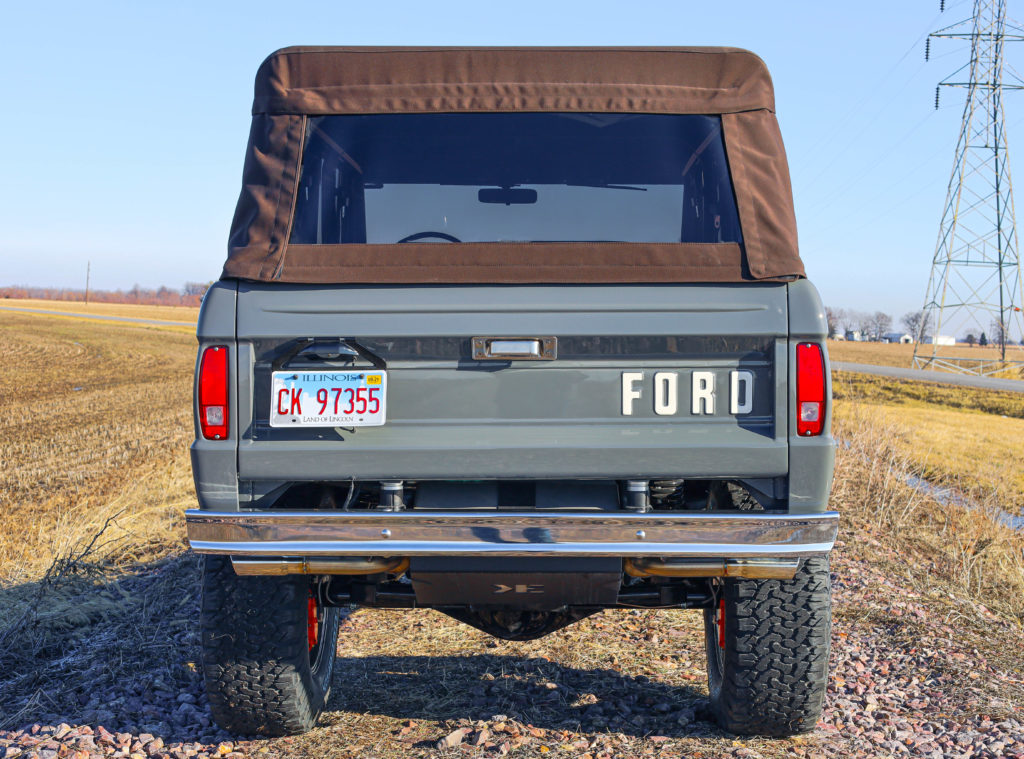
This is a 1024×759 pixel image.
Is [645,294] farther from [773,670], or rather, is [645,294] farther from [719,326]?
[773,670]

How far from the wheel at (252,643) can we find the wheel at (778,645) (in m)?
1.58

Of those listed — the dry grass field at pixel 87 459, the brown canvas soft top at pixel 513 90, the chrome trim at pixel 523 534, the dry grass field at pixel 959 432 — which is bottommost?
the dry grass field at pixel 959 432

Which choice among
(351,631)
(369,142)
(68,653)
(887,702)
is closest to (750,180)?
Result: (369,142)

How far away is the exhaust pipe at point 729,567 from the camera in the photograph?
277 cm

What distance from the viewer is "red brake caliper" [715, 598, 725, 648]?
3.29 m

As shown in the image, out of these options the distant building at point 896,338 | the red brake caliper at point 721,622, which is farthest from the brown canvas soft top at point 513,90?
the distant building at point 896,338

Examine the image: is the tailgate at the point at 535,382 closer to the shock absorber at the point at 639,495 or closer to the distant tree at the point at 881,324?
the shock absorber at the point at 639,495

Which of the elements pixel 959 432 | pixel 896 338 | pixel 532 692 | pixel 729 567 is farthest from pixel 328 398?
pixel 896 338

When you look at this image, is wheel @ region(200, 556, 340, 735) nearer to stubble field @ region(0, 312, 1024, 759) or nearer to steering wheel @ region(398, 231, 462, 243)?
stubble field @ region(0, 312, 1024, 759)

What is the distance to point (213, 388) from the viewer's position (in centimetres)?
281

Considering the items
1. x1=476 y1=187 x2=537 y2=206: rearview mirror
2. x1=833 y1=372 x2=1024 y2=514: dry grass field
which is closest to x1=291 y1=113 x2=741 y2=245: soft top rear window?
x1=476 y1=187 x2=537 y2=206: rearview mirror

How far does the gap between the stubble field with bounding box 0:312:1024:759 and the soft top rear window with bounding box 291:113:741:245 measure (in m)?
1.91

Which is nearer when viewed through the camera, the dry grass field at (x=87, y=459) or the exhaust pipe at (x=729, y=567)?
the exhaust pipe at (x=729, y=567)

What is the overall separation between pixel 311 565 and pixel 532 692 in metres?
1.46
